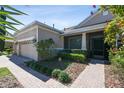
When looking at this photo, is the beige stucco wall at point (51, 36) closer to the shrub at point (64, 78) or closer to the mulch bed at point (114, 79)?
the shrub at point (64, 78)

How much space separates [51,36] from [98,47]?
20.9ft

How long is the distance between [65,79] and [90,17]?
1572 centimetres

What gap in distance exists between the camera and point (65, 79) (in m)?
11.7

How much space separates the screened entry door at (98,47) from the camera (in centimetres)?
1941

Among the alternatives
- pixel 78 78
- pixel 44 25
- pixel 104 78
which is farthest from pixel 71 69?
pixel 44 25

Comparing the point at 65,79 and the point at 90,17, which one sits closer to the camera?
the point at 65,79

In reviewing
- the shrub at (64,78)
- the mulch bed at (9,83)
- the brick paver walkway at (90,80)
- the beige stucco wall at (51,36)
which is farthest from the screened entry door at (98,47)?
the mulch bed at (9,83)

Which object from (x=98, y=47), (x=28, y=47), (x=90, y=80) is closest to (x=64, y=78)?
(x=90, y=80)

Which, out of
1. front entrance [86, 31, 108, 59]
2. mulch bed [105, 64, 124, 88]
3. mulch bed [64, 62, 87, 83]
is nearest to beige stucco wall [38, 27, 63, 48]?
front entrance [86, 31, 108, 59]

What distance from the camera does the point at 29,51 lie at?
23.8 m

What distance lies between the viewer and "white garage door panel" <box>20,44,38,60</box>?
2152 centimetres

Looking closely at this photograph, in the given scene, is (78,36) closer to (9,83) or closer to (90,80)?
(90,80)

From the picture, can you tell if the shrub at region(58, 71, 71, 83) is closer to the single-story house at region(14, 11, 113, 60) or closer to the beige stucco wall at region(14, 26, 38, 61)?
the single-story house at region(14, 11, 113, 60)
